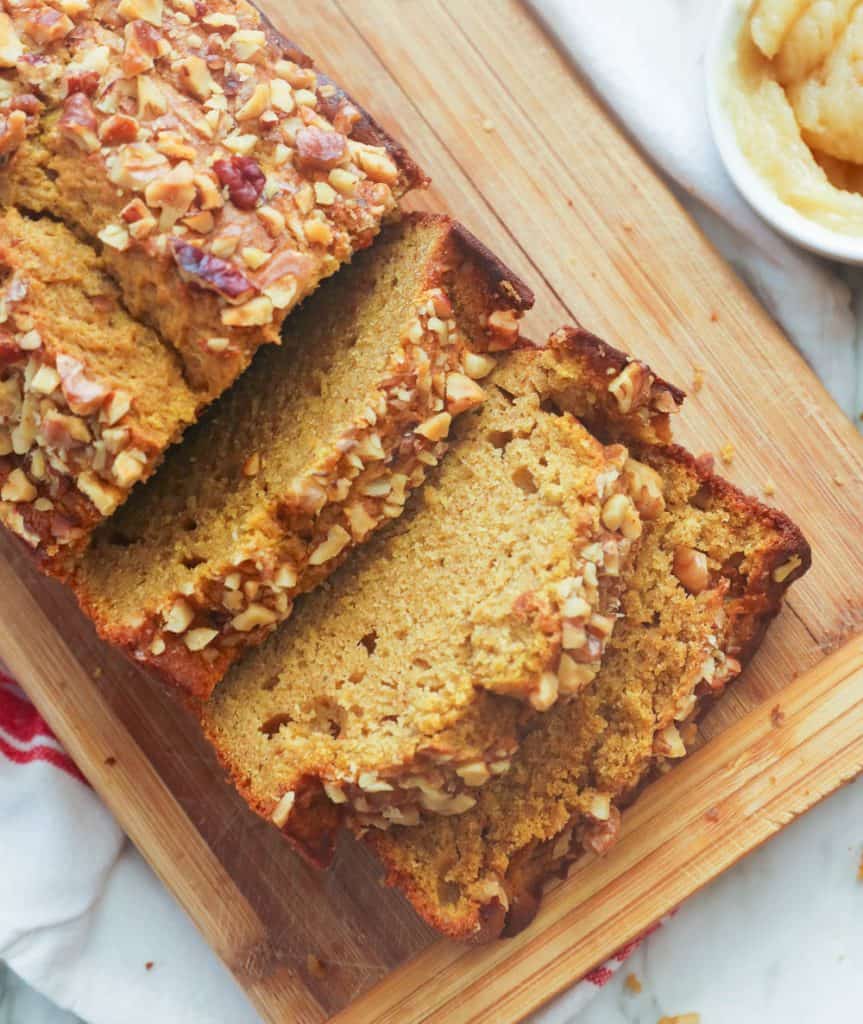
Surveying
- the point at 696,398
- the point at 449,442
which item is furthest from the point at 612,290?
the point at 449,442

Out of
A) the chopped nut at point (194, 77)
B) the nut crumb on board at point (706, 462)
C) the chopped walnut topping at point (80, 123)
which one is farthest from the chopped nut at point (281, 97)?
the nut crumb on board at point (706, 462)

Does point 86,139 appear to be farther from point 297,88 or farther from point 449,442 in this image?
point 449,442

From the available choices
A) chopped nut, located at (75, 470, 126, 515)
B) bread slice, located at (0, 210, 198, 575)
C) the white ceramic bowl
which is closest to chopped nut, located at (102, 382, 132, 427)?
bread slice, located at (0, 210, 198, 575)

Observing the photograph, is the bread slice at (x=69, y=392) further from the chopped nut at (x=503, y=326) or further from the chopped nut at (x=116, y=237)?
the chopped nut at (x=503, y=326)

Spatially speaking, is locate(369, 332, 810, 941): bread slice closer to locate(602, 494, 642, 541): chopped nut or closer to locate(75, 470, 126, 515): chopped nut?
locate(602, 494, 642, 541): chopped nut

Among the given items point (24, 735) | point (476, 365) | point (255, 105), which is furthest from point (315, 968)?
point (255, 105)

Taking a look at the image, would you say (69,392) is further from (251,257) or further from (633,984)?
(633,984)
